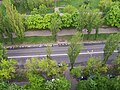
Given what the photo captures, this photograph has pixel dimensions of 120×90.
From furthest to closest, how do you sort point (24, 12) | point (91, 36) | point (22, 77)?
point (24, 12)
point (91, 36)
point (22, 77)

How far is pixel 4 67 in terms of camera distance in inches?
2108

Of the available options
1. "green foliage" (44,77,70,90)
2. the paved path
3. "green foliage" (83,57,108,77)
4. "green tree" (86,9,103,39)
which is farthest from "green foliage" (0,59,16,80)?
"green tree" (86,9,103,39)

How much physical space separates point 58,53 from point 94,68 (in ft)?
42.2

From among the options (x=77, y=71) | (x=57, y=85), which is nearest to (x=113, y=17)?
(x=77, y=71)

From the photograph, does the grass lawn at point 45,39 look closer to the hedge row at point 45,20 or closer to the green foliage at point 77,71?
the hedge row at point 45,20

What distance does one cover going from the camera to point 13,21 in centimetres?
6116

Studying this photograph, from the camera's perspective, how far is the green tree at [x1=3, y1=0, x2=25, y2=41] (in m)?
60.0

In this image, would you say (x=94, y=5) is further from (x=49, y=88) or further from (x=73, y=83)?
(x=49, y=88)

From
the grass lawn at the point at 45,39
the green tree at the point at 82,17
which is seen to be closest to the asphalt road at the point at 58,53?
the grass lawn at the point at 45,39

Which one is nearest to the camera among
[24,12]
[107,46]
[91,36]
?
[107,46]

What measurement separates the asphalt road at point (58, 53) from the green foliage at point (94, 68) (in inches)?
233

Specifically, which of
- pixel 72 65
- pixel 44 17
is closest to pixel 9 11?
pixel 44 17

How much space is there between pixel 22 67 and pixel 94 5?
3543cm

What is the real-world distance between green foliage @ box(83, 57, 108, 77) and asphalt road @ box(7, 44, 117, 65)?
5.92 metres
